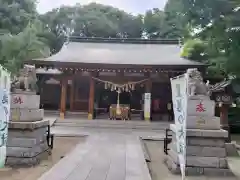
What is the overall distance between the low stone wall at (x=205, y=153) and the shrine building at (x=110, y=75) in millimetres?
9389

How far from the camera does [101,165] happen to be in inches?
237

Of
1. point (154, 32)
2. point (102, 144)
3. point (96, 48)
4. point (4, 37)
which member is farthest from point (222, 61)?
point (154, 32)

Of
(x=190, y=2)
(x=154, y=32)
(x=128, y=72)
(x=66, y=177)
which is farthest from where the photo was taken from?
(x=154, y=32)

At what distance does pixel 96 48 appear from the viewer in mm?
20562

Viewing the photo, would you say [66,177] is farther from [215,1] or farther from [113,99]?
[113,99]

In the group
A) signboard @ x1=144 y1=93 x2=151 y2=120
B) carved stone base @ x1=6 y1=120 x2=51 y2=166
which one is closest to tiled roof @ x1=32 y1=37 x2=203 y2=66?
signboard @ x1=144 y1=93 x2=151 y2=120

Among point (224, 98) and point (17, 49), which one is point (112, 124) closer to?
point (224, 98)

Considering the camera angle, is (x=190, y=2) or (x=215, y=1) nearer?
(x=215, y=1)

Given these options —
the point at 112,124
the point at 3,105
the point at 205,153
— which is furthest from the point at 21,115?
the point at 112,124

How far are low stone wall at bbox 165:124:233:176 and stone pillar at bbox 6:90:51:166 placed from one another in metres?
3.40

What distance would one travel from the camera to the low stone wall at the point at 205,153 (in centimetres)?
587

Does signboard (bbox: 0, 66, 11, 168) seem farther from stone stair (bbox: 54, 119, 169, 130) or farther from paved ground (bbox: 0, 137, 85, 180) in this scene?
stone stair (bbox: 54, 119, 169, 130)

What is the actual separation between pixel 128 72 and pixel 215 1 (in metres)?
9.76

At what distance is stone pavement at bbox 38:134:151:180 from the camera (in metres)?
5.08
